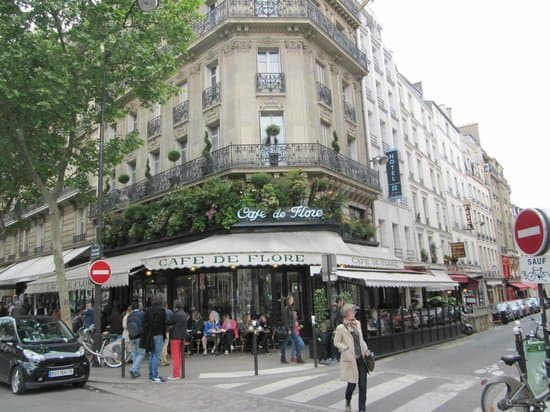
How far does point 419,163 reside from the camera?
29.9m

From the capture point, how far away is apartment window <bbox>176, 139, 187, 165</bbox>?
19011mm

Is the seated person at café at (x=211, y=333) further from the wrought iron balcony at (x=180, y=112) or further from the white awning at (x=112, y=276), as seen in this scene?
the wrought iron balcony at (x=180, y=112)

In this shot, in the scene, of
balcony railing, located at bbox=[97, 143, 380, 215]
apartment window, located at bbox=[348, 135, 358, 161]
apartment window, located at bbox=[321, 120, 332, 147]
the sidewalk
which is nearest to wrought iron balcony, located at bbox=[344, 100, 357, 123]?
apartment window, located at bbox=[348, 135, 358, 161]

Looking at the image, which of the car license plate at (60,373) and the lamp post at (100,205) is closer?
the car license plate at (60,373)

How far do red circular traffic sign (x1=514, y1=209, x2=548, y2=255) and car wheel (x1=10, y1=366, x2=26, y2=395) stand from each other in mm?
8535

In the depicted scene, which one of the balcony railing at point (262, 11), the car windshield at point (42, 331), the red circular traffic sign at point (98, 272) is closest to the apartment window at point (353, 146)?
the balcony railing at point (262, 11)

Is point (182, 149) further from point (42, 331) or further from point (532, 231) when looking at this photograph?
point (532, 231)

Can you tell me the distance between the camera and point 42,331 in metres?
9.66

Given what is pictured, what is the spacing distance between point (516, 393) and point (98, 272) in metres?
9.30

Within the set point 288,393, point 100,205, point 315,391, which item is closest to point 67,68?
point 100,205

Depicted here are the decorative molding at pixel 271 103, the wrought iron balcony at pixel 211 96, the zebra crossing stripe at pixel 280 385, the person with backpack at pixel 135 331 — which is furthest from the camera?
the wrought iron balcony at pixel 211 96

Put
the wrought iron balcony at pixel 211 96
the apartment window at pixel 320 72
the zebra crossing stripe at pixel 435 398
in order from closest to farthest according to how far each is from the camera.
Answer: the zebra crossing stripe at pixel 435 398 < the wrought iron balcony at pixel 211 96 < the apartment window at pixel 320 72

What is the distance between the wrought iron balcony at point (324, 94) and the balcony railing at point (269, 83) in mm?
1540

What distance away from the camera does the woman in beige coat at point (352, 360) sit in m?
6.66
